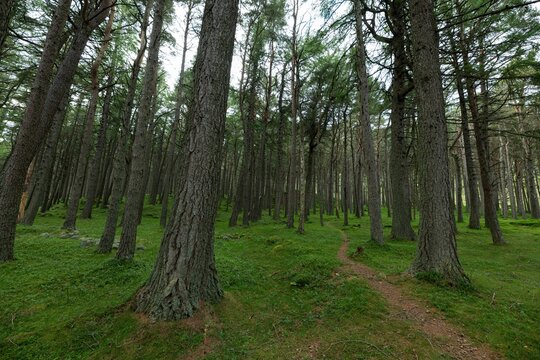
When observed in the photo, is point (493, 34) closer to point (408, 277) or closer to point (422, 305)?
point (408, 277)

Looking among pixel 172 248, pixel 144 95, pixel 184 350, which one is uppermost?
pixel 144 95

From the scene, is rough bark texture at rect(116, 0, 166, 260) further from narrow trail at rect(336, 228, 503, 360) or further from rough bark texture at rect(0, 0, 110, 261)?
narrow trail at rect(336, 228, 503, 360)

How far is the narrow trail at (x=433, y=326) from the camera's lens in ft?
8.68

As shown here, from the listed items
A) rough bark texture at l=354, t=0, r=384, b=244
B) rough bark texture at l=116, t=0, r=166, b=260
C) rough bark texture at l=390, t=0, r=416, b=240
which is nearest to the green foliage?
rough bark texture at l=116, t=0, r=166, b=260

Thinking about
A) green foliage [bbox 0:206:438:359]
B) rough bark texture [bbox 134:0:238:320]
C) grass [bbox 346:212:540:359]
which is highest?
rough bark texture [bbox 134:0:238:320]

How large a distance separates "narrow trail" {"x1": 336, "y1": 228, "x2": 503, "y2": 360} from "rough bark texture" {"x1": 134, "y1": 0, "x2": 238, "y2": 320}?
266 centimetres

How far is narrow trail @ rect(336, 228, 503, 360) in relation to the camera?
2645 millimetres

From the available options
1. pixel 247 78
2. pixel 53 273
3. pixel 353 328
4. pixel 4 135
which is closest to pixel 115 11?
pixel 247 78

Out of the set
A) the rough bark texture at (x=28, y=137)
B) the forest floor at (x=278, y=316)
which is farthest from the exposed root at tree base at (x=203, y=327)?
the rough bark texture at (x=28, y=137)

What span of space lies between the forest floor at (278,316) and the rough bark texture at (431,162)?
40 centimetres

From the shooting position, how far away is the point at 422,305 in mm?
3629

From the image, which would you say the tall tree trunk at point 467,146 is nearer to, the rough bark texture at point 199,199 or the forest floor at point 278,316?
the forest floor at point 278,316

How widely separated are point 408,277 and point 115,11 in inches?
595

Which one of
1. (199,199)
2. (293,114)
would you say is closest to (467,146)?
(293,114)
